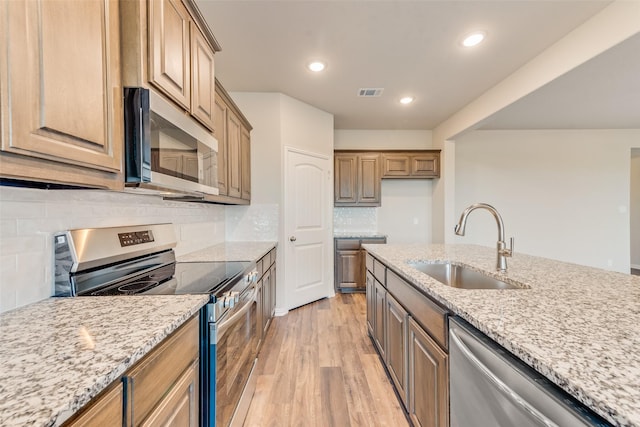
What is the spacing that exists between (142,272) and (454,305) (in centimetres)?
153

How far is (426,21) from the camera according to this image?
2.06 metres

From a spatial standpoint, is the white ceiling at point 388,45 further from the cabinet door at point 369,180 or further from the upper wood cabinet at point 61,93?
the upper wood cabinet at point 61,93

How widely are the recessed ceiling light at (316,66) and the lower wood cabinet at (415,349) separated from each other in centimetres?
199

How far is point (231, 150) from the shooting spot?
255 centimetres

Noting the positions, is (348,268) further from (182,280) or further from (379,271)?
(182,280)

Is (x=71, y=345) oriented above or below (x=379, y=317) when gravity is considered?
above

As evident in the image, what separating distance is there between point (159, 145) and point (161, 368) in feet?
2.78

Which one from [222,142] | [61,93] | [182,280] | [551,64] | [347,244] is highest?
[551,64]

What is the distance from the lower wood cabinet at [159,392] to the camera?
23.3 inches

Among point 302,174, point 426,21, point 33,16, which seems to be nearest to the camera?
point 33,16

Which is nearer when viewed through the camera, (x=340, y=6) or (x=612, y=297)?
(x=612, y=297)

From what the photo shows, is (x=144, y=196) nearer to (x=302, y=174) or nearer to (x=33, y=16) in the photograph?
(x=33, y=16)

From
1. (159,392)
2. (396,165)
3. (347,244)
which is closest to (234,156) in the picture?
(159,392)

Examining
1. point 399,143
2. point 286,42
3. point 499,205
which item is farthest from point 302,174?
point 499,205
